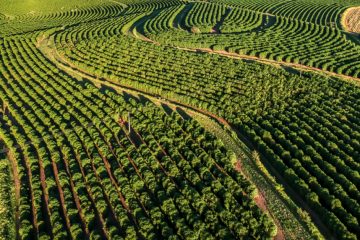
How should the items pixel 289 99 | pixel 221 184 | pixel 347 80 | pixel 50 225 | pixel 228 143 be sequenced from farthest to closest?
pixel 347 80 → pixel 289 99 → pixel 228 143 → pixel 221 184 → pixel 50 225

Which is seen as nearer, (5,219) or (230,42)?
(5,219)

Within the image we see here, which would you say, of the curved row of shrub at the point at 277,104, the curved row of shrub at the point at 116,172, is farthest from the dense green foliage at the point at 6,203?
the curved row of shrub at the point at 277,104

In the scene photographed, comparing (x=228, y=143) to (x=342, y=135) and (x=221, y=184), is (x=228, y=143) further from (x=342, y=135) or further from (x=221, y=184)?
(x=342, y=135)

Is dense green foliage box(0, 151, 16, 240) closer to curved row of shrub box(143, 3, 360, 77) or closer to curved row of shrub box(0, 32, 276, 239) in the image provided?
curved row of shrub box(0, 32, 276, 239)

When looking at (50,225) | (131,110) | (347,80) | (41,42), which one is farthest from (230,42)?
(50,225)

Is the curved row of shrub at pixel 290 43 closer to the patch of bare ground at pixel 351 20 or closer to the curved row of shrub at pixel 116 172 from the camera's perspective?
the patch of bare ground at pixel 351 20

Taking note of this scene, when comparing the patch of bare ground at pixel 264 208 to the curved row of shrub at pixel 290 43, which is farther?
the curved row of shrub at pixel 290 43

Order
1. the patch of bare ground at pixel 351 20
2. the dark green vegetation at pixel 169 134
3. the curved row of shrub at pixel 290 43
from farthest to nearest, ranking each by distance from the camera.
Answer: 1. the patch of bare ground at pixel 351 20
2. the curved row of shrub at pixel 290 43
3. the dark green vegetation at pixel 169 134
